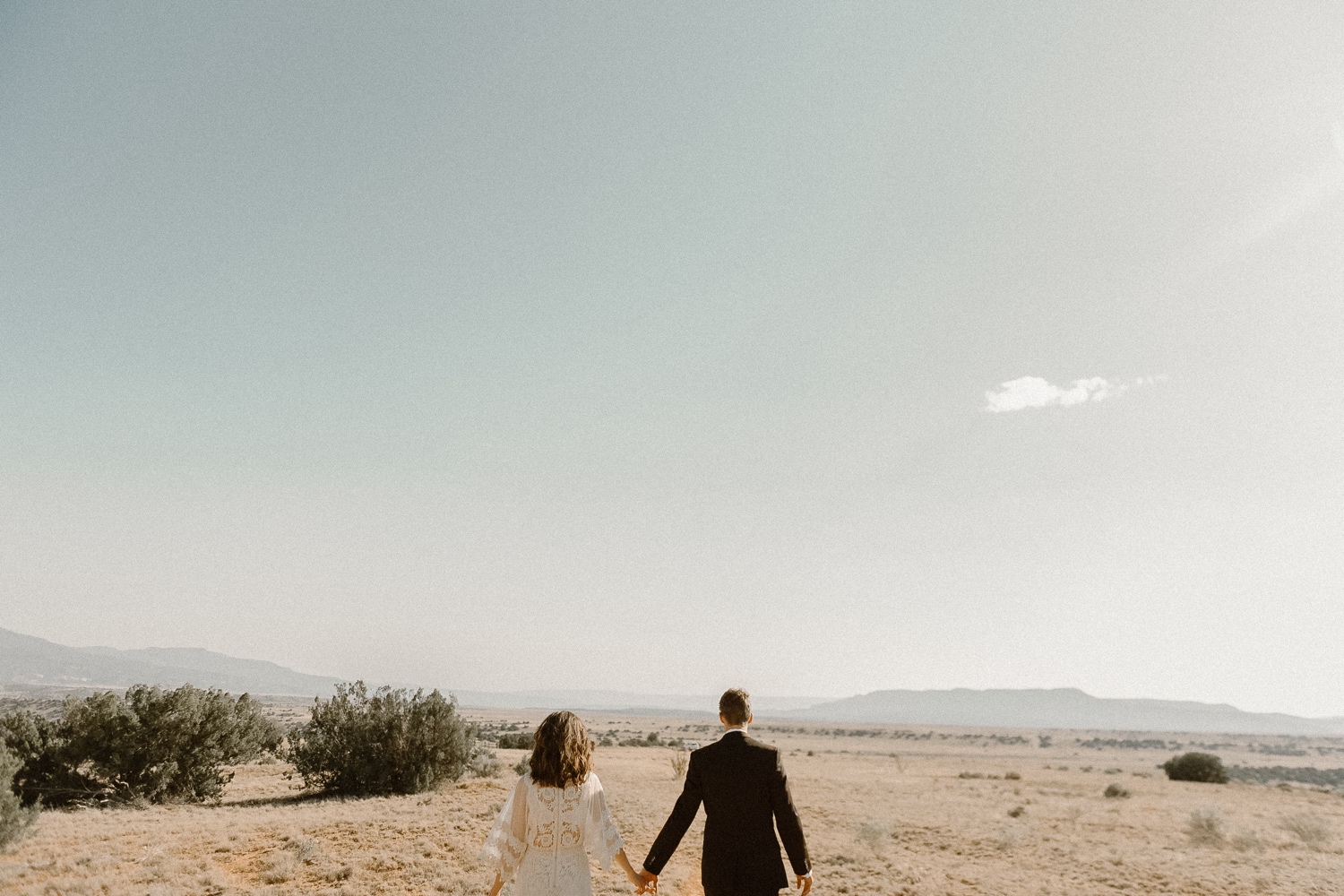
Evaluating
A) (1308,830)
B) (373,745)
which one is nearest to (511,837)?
(373,745)

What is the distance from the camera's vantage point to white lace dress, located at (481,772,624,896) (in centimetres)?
514

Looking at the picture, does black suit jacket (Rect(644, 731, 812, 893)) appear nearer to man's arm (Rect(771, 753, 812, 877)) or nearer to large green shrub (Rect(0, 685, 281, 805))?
man's arm (Rect(771, 753, 812, 877))

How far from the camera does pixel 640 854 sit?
15.5 m

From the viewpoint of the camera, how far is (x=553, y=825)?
5.15m

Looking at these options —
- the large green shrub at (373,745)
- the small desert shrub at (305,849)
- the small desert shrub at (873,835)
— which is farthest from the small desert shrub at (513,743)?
the small desert shrub at (305,849)

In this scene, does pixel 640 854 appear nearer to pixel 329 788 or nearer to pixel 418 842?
pixel 418 842

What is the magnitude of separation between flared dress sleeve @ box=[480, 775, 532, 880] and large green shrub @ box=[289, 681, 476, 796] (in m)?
19.5

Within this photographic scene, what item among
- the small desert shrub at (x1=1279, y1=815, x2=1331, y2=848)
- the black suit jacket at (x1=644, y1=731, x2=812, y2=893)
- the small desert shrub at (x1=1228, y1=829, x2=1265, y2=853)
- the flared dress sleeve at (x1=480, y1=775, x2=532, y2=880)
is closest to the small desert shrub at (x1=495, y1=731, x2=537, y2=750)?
the small desert shrub at (x1=1228, y1=829, x2=1265, y2=853)

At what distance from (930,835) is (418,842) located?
14.2 m

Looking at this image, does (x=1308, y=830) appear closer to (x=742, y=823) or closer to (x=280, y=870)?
(x=742, y=823)

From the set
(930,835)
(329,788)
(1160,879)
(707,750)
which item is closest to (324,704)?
(329,788)

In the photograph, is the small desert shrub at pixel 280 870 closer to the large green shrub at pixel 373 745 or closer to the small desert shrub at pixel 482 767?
the large green shrub at pixel 373 745

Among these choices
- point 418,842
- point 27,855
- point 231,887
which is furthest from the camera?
point 418,842

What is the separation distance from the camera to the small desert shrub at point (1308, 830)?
20180 mm
